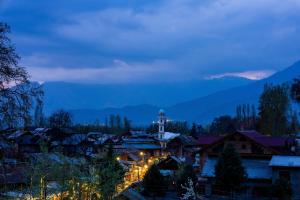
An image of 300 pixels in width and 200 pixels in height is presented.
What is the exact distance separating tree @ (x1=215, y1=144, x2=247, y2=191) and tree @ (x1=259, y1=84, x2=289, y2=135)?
26.0 metres

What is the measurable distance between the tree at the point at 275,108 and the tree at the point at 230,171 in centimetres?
2604

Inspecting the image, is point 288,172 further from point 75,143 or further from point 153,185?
point 75,143

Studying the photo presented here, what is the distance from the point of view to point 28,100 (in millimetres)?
7098

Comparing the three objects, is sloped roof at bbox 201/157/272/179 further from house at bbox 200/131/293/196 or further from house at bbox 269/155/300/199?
house at bbox 269/155/300/199

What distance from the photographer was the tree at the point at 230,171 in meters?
30.7

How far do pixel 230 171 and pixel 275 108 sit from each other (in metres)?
27.7

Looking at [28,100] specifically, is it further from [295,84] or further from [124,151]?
[124,151]

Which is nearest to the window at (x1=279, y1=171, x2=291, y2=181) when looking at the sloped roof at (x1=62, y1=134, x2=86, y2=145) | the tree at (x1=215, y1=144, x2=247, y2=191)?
the tree at (x1=215, y1=144, x2=247, y2=191)

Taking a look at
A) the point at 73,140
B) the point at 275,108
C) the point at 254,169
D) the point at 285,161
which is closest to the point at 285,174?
the point at 285,161

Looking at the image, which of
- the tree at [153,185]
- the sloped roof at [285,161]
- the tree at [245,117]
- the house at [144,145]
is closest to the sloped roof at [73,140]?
the house at [144,145]

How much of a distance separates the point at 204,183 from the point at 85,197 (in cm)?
2649

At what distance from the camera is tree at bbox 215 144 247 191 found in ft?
101

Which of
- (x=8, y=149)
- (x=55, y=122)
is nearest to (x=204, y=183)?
(x=8, y=149)

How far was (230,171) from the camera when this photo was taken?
101 ft
